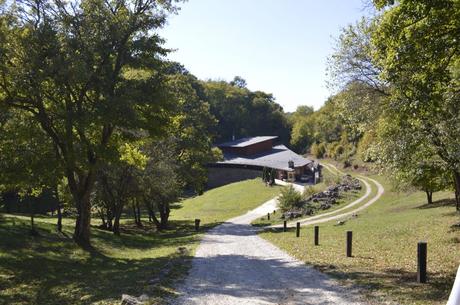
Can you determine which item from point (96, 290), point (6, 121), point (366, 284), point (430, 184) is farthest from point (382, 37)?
point (430, 184)

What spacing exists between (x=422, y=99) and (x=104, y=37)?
47.6 ft

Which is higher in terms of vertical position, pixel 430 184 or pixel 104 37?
pixel 104 37

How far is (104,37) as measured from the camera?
21.2 meters

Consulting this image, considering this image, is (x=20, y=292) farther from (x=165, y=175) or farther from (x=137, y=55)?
(x=165, y=175)

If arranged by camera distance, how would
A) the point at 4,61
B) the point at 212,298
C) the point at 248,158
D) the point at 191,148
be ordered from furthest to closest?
the point at 248,158 < the point at 191,148 < the point at 4,61 < the point at 212,298

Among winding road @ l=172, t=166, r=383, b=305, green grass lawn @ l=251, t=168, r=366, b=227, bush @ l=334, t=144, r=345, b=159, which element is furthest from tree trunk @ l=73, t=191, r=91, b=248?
bush @ l=334, t=144, r=345, b=159

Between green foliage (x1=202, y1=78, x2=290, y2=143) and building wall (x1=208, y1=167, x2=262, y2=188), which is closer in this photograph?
building wall (x1=208, y1=167, x2=262, y2=188)

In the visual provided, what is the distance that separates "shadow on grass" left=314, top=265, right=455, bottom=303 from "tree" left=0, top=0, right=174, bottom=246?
11.9m

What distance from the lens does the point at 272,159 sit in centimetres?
8862

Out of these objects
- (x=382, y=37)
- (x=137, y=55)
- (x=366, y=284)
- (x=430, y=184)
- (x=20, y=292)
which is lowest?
(x=20, y=292)

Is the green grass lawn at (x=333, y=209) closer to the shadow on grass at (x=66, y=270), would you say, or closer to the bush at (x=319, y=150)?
the shadow on grass at (x=66, y=270)

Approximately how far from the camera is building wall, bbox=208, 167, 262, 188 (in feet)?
289

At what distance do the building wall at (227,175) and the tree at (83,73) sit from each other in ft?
212

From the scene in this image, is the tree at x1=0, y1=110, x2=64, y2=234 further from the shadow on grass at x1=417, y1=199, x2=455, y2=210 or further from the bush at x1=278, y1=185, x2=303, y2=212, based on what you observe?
the bush at x1=278, y1=185, x2=303, y2=212
